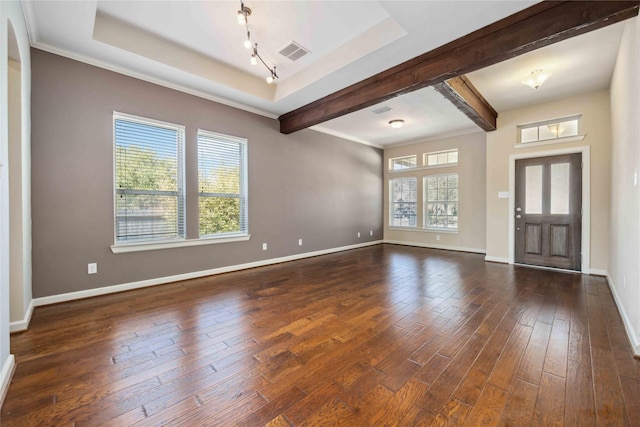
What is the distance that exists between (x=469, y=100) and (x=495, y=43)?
163 cm

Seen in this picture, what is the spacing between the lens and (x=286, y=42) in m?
3.15

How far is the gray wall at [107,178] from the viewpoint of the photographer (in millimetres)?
2967

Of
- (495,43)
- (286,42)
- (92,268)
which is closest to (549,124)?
(495,43)

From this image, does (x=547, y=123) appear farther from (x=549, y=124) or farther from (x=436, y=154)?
(x=436, y=154)

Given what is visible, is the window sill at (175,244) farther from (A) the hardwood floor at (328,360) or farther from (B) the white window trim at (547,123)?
(B) the white window trim at (547,123)

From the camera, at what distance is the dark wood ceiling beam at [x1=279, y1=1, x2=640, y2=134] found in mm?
2162

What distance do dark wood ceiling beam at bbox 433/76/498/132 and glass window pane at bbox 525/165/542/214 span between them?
41.7 inches

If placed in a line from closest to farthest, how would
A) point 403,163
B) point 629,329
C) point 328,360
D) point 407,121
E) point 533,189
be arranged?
point 328,360
point 629,329
point 533,189
point 407,121
point 403,163

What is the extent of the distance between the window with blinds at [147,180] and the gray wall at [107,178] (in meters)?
0.10

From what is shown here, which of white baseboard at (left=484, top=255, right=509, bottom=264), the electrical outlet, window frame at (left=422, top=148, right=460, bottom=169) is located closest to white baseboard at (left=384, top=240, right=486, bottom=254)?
white baseboard at (left=484, top=255, right=509, bottom=264)

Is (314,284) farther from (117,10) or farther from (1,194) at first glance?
(117,10)

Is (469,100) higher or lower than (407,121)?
lower

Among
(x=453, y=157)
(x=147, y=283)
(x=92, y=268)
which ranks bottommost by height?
(x=147, y=283)

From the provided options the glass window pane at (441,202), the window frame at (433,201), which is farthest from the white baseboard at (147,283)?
the glass window pane at (441,202)
